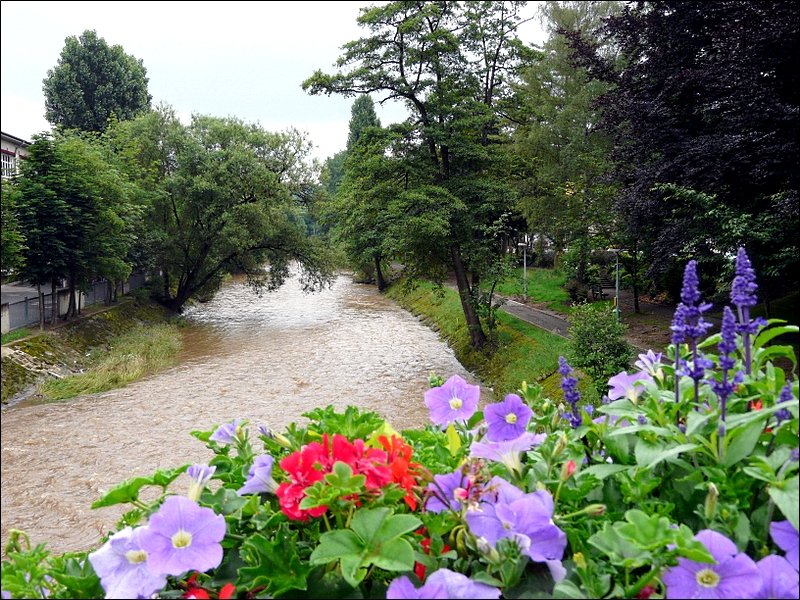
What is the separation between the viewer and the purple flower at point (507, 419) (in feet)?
4.58

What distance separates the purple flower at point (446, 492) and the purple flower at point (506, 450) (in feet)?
0.49

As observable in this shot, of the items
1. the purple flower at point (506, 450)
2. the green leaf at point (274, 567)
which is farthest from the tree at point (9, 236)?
the purple flower at point (506, 450)

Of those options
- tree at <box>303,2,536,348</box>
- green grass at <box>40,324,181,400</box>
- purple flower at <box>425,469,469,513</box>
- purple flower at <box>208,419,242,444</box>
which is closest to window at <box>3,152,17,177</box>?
green grass at <box>40,324,181,400</box>

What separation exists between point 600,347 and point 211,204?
55.8 feet

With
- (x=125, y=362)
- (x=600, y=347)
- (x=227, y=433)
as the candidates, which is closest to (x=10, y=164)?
(x=125, y=362)

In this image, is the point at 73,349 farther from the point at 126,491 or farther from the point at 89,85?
the point at 89,85

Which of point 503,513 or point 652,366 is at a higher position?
point 652,366

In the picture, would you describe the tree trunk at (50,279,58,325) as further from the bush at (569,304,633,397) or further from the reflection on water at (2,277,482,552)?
the bush at (569,304,633,397)

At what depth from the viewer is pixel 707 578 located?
3.19ft

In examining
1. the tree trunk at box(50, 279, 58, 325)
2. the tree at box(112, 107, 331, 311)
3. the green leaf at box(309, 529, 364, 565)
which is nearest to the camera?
the green leaf at box(309, 529, 364, 565)

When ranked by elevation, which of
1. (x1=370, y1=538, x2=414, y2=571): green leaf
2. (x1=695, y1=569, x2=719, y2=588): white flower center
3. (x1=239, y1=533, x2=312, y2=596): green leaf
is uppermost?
(x1=695, y1=569, x2=719, y2=588): white flower center

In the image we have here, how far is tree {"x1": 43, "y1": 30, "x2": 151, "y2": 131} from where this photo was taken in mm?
29812

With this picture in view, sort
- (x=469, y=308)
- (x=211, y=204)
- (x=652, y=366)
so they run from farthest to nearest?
(x=211, y=204)
(x=469, y=308)
(x=652, y=366)

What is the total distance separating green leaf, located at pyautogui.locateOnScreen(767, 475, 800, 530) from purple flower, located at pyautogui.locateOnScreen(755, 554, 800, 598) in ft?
0.22
